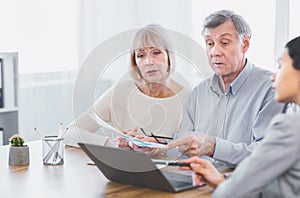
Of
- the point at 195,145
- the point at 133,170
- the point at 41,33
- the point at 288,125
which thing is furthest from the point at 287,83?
the point at 41,33

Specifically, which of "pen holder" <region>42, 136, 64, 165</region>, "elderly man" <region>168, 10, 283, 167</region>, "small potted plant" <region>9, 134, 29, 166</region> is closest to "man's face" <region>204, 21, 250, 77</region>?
"elderly man" <region>168, 10, 283, 167</region>

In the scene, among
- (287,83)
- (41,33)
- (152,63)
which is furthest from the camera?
(41,33)

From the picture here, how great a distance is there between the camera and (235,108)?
249 centimetres

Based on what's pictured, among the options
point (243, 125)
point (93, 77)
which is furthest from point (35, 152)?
point (243, 125)

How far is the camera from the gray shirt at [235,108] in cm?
237

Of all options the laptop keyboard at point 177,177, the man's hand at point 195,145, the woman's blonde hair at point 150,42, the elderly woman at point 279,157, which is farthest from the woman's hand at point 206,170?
the woman's blonde hair at point 150,42

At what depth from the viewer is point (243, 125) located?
8.00ft

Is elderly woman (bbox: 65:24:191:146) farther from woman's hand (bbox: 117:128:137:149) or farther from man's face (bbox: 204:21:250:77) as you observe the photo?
man's face (bbox: 204:21:250:77)

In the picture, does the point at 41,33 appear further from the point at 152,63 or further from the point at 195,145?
the point at 195,145

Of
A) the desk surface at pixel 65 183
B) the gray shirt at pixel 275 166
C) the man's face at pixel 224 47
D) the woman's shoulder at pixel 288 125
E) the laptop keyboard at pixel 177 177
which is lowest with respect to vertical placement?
the desk surface at pixel 65 183

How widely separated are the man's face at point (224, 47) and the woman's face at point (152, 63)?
0.72 feet

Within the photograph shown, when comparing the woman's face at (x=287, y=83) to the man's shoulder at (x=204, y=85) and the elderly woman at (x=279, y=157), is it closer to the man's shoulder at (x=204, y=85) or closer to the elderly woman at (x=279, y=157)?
the elderly woman at (x=279, y=157)

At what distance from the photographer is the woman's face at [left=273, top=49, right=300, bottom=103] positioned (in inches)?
57.1

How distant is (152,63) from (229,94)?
0.40 meters
